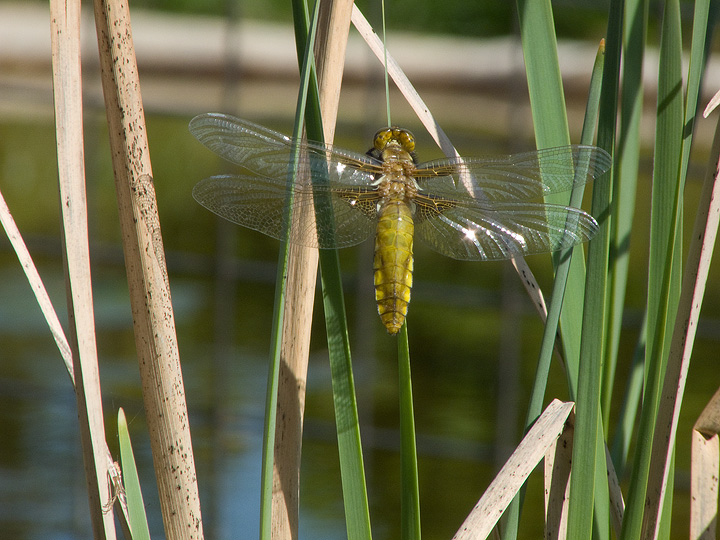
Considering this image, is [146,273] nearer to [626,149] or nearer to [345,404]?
[345,404]

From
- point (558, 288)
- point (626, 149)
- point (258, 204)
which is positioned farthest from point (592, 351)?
point (258, 204)

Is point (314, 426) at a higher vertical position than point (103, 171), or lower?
lower

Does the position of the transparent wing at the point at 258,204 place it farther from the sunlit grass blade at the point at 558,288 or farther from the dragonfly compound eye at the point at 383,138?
the sunlit grass blade at the point at 558,288

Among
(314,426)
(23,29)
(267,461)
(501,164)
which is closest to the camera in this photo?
(267,461)

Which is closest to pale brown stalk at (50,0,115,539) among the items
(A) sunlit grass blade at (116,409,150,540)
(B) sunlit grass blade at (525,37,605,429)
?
(A) sunlit grass blade at (116,409,150,540)

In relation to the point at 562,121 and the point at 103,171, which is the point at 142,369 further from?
the point at 103,171

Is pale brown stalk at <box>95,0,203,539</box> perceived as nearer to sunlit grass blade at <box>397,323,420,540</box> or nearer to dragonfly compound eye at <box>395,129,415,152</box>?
sunlit grass blade at <box>397,323,420,540</box>

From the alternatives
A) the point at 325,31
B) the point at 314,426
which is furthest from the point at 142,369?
the point at 314,426
